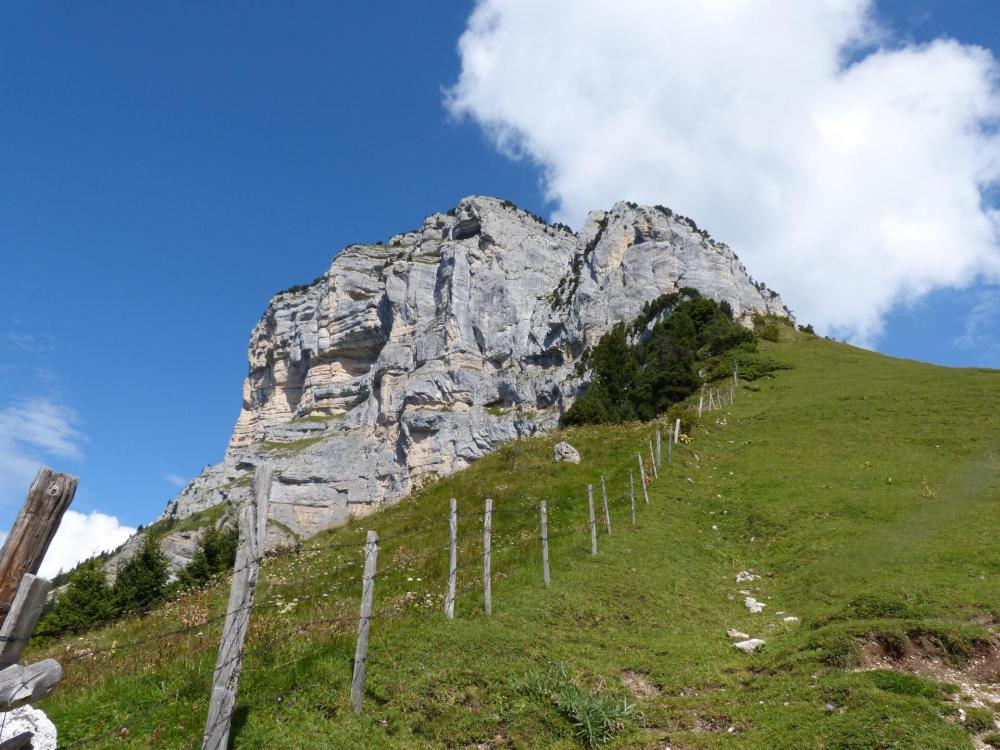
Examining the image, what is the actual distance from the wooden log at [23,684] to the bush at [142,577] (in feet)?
110

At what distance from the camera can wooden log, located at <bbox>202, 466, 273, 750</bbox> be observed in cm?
727

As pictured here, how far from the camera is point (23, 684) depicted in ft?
15.3

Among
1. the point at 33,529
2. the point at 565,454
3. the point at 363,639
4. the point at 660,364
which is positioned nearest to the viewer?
the point at 33,529

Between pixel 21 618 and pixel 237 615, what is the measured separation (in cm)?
281

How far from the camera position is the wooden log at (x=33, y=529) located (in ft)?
16.3

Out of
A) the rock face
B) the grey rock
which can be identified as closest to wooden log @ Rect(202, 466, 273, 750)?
→ the grey rock

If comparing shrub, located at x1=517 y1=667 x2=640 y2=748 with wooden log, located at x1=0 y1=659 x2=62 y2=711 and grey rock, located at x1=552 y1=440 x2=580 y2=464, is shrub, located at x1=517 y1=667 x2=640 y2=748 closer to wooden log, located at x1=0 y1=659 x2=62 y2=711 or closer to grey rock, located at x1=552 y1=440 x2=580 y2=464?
wooden log, located at x1=0 y1=659 x2=62 y2=711

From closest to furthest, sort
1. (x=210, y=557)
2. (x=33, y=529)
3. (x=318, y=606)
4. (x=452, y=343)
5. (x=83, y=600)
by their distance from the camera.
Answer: (x=33, y=529), (x=318, y=606), (x=83, y=600), (x=210, y=557), (x=452, y=343)

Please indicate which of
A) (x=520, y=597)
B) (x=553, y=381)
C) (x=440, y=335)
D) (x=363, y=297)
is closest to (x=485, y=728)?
(x=520, y=597)

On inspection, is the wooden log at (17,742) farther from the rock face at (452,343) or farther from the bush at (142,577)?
the rock face at (452,343)

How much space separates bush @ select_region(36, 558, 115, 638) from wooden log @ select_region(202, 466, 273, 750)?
101ft

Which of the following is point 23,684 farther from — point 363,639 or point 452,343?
point 452,343

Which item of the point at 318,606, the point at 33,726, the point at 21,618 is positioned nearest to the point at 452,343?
the point at 318,606

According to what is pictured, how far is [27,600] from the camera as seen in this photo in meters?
4.88
